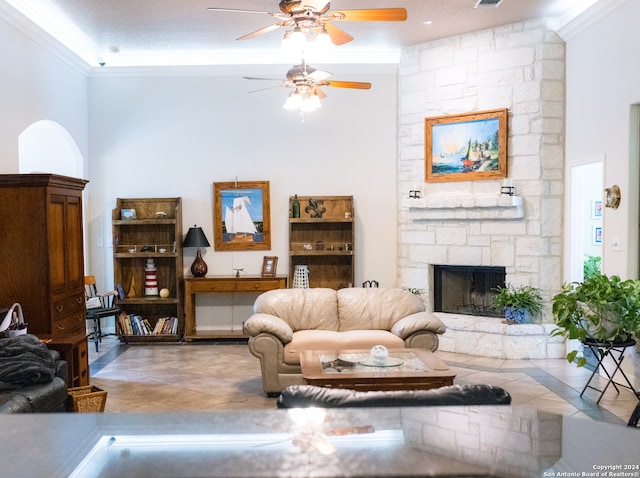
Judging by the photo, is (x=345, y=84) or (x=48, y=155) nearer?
(x=345, y=84)

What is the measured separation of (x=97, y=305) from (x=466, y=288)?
4343 millimetres

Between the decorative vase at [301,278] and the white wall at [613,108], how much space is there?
11.0ft

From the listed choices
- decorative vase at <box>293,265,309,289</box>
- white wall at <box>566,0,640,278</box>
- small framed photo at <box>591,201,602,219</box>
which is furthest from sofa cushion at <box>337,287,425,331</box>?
small framed photo at <box>591,201,602,219</box>

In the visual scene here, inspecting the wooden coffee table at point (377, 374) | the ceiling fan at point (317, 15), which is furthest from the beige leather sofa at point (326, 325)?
the ceiling fan at point (317, 15)

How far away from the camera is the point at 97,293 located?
25.0ft

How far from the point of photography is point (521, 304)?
6.46m

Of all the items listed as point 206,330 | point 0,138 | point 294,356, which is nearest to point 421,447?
point 294,356

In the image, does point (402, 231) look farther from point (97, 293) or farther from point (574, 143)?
point (97, 293)

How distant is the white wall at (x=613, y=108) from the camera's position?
200 inches

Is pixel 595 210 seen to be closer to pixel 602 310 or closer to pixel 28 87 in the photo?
pixel 602 310

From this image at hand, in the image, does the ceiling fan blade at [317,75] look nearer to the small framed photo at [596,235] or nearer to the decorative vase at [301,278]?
the decorative vase at [301,278]

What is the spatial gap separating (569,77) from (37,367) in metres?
5.64

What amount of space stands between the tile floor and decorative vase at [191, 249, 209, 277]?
91 cm

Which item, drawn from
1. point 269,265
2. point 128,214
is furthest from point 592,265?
point 128,214
